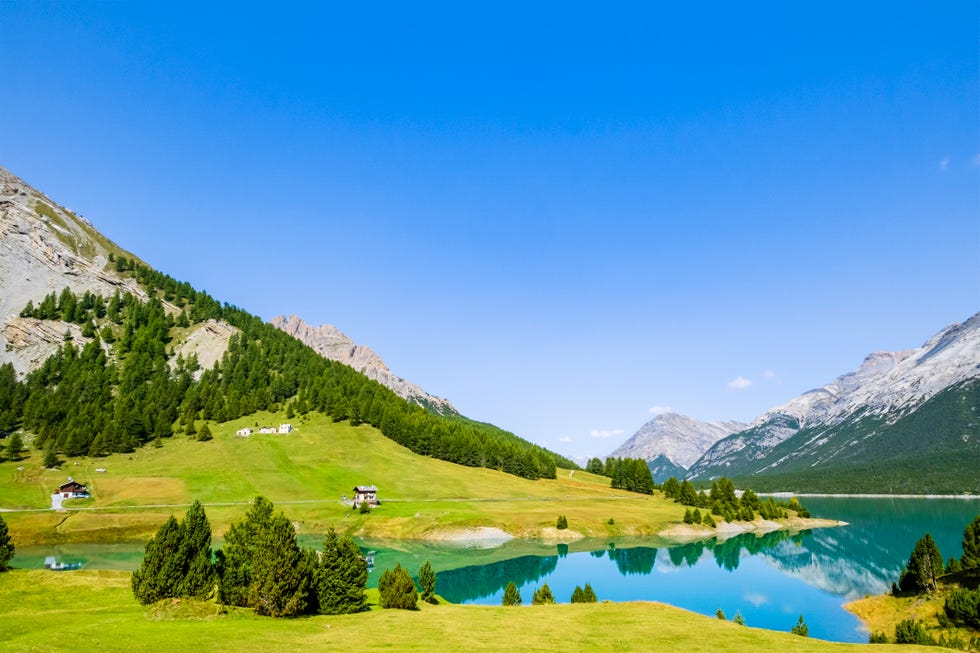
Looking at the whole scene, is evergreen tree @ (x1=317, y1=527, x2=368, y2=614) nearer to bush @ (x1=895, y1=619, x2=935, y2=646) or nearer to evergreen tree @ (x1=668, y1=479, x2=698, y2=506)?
bush @ (x1=895, y1=619, x2=935, y2=646)

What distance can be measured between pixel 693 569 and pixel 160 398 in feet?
486

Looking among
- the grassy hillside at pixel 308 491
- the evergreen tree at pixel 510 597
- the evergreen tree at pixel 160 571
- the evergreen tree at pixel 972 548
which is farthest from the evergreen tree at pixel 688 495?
the evergreen tree at pixel 160 571

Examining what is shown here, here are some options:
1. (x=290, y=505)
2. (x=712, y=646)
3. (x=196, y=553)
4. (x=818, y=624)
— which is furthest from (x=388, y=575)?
(x=290, y=505)

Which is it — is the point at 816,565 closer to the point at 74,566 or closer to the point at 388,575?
the point at 388,575

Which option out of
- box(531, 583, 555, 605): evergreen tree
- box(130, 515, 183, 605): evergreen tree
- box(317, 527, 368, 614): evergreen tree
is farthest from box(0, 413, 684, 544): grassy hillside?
box(317, 527, 368, 614): evergreen tree

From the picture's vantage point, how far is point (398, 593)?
41.5m

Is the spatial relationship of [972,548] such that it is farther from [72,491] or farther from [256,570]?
[72,491]

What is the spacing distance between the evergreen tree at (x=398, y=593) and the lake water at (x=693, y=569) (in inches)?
842

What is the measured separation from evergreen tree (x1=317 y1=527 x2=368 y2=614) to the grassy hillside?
231 feet

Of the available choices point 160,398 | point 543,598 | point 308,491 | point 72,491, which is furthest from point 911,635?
point 160,398

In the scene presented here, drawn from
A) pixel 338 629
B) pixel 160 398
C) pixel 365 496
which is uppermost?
pixel 160 398

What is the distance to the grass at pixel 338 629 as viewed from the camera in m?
26.0

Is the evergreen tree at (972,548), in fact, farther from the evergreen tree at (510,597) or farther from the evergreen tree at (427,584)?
the evergreen tree at (427,584)

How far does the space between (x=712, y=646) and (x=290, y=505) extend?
99.7 m
